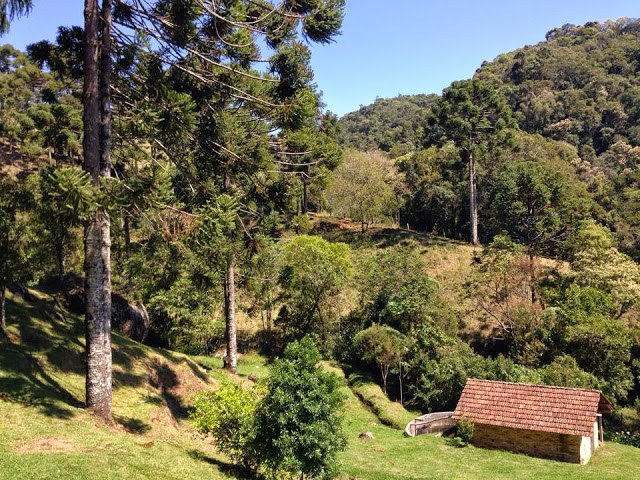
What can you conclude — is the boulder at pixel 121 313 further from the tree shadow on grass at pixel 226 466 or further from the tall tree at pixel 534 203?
the tall tree at pixel 534 203

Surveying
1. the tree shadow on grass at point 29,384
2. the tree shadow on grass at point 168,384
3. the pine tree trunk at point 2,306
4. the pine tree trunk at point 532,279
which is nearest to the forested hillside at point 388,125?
the pine tree trunk at point 532,279

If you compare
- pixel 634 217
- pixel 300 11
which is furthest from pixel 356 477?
pixel 634 217

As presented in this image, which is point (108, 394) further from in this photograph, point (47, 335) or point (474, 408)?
point (474, 408)

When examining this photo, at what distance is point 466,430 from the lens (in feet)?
66.5

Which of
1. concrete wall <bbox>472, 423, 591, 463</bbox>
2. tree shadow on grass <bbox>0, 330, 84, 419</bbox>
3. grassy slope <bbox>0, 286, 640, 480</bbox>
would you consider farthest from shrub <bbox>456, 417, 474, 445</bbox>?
tree shadow on grass <bbox>0, 330, 84, 419</bbox>

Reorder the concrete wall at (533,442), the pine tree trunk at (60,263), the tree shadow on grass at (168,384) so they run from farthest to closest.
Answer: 1. the pine tree trunk at (60,263)
2. the concrete wall at (533,442)
3. the tree shadow on grass at (168,384)

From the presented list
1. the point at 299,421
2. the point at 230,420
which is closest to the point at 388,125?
the point at 230,420

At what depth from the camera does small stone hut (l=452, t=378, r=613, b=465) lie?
18.6m

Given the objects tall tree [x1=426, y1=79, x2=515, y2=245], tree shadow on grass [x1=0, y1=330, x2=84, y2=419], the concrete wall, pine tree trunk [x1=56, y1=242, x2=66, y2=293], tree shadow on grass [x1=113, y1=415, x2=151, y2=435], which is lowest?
the concrete wall

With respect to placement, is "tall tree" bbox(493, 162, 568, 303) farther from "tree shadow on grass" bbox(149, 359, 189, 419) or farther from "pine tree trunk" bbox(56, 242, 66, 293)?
"pine tree trunk" bbox(56, 242, 66, 293)

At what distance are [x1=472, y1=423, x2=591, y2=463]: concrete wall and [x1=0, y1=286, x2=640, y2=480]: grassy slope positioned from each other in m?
0.68

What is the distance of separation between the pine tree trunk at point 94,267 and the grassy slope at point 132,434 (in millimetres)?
724

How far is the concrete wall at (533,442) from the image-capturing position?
60.6ft

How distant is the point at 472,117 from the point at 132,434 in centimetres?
4178
